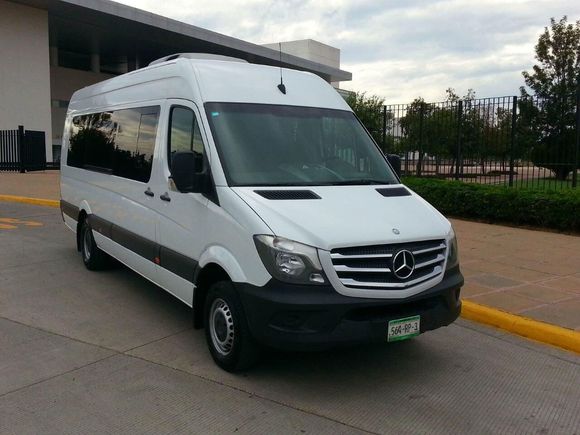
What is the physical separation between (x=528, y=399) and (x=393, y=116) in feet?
41.1

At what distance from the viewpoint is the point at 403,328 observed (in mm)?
4105

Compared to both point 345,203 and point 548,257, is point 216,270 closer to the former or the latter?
point 345,203

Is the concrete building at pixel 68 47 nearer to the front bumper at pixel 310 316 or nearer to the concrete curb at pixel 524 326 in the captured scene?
the concrete curb at pixel 524 326

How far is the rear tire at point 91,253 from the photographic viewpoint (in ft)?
24.8

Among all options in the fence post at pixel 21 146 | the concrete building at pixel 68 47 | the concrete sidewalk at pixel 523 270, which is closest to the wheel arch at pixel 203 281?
the concrete sidewalk at pixel 523 270

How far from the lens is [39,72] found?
90.1ft

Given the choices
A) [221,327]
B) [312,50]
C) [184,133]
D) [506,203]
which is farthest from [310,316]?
[312,50]

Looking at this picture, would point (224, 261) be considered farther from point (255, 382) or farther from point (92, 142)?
point (92, 142)

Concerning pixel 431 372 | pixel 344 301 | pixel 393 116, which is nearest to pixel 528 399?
pixel 431 372

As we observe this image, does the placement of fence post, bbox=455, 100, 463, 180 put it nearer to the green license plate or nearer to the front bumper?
the green license plate

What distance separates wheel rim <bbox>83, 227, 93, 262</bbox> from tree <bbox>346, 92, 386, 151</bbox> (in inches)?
418

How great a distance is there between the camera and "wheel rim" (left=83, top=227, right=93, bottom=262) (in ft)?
25.2

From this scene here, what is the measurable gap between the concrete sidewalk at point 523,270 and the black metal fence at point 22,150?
20001mm

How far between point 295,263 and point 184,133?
189cm
